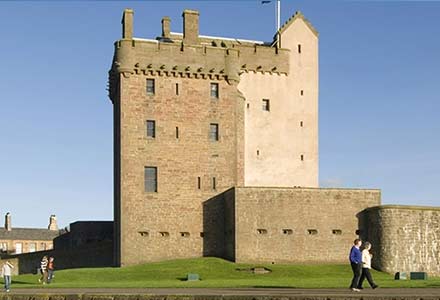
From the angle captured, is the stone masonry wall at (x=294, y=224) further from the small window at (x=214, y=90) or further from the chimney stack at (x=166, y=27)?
the chimney stack at (x=166, y=27)

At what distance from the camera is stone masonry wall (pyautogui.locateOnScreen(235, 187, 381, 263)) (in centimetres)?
5441

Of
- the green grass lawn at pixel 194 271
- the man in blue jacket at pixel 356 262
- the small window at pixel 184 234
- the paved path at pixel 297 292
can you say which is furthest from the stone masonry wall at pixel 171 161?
the man in blue jacket at pixel 356 262

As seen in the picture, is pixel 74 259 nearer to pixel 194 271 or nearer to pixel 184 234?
pixel 184 234

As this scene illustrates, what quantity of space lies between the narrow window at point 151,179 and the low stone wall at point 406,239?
16513mm

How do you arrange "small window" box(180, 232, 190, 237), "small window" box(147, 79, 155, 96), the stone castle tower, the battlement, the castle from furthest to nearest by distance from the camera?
"small window" box(147, 79, 155, 96), the battlement, "small window" box(180, 232, 190, 237), the stone castle tower, the castle

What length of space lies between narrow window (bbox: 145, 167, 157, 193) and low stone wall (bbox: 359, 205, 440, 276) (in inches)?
650

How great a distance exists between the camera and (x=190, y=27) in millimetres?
61125

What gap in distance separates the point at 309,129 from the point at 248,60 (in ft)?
27.7

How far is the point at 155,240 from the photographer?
56.3 meters

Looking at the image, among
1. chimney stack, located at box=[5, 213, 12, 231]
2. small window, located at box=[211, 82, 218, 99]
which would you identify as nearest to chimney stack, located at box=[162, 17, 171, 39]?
small window, located at box=[211, 82, 218, 99]

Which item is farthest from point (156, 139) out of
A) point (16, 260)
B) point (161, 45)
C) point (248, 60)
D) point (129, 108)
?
point (16, 260)

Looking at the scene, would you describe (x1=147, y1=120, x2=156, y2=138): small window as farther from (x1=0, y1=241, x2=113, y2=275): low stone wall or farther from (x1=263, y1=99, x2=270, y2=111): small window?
(x1=263, y1=99, x2=270, y2=111): small window

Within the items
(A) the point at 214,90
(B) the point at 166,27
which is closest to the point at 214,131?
(A) the point at 214,90

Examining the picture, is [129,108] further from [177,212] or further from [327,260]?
[327,260]
